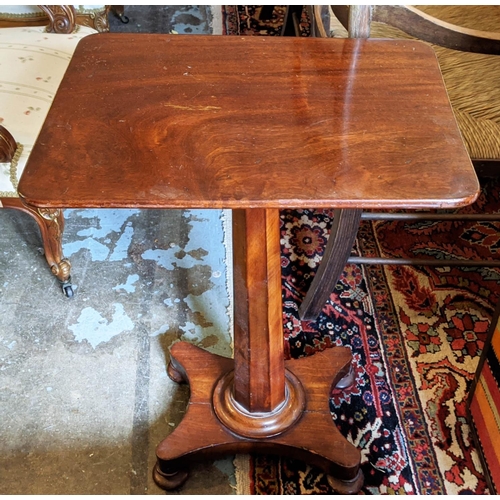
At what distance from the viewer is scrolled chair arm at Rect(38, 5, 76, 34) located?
1676 mm

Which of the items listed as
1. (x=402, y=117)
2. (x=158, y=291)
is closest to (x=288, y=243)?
(x=158, y=291)

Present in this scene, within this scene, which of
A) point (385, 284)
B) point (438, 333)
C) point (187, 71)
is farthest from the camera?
point (385, 284)

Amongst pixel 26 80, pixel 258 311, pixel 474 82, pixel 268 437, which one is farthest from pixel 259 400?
pixel 26 80

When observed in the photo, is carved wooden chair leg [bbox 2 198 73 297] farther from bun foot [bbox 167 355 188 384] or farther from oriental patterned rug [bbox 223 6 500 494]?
oriental patterned rug [bbox 223 6 500 494]

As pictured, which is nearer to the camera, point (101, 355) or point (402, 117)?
point (402, 117)

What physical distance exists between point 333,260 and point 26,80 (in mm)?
913

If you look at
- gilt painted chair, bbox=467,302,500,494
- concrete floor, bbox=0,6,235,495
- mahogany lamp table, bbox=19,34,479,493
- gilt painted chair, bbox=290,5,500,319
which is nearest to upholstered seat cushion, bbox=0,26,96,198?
concrete floor, bbox=0,6,235,495

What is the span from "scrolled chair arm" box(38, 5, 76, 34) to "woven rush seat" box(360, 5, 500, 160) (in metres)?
0.87

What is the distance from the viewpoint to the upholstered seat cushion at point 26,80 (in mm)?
1362

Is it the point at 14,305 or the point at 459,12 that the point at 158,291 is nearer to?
the point at 14,305

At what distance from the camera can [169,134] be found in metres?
0.81

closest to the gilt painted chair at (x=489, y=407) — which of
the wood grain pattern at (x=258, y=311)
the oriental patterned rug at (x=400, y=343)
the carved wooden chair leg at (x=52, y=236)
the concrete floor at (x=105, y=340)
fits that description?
the oriental patterned rug at (x=400, y=343)

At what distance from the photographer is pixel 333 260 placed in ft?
4.49

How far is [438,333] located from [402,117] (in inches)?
30.9
